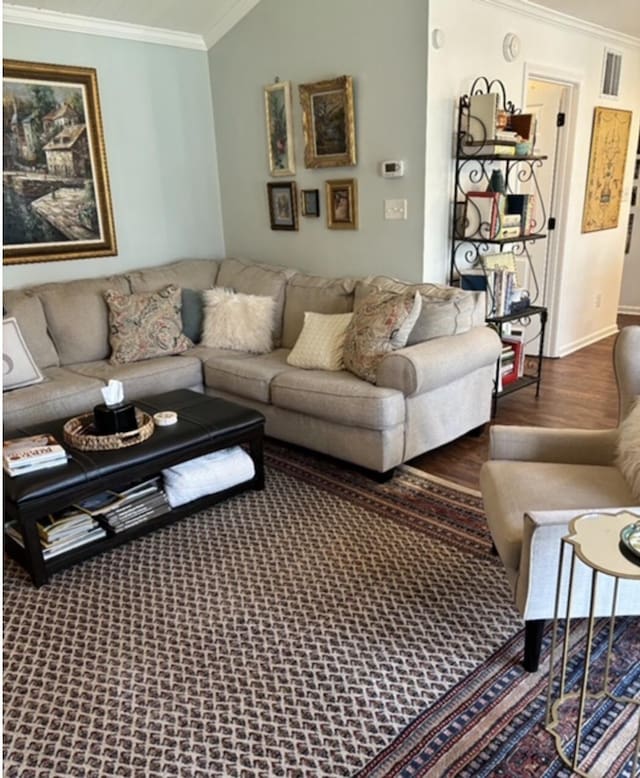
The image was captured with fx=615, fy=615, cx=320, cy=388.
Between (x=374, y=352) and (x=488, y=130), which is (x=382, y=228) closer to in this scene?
(x=488, y=130)

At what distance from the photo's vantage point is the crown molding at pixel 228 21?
401 cm

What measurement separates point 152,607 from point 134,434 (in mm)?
699

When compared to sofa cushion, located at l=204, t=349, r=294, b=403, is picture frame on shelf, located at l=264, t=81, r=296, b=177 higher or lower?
higher

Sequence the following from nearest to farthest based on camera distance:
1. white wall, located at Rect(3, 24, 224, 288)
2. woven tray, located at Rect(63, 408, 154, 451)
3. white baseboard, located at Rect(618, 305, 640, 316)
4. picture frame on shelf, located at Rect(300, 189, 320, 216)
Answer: woven tray, located at Rect(63, 408, 154, 451)
white wall, located at Rect(3, 24, 224, 288)
picture frame on shelf, located at Rect(300, 189, 320, 216)
white baseboard, located at Rect(618, 305, 640, 316)

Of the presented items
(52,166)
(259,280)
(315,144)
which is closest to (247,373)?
(259,280)

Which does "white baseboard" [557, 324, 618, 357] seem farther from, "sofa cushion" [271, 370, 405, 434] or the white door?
"sofa cushion" [271, 370, 405, 434]

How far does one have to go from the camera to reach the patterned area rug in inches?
64.4

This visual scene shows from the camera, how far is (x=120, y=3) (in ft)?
12.3

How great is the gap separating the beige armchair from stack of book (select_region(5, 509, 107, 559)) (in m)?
1.54

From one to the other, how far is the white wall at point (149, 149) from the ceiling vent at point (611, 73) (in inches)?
117

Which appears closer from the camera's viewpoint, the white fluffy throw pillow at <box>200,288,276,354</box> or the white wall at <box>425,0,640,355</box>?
the white wall at <box>425,0,640,355</box>

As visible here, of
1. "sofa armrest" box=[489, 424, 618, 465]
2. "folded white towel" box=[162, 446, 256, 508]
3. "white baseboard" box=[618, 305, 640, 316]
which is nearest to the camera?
"sofa armrest" box=[489, 424, 618, 465]

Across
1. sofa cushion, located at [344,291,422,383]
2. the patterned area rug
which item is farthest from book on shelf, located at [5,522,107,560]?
sofa cushion, located at [344,291,422,383]

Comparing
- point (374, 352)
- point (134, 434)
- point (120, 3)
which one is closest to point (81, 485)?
point (134, 434)
